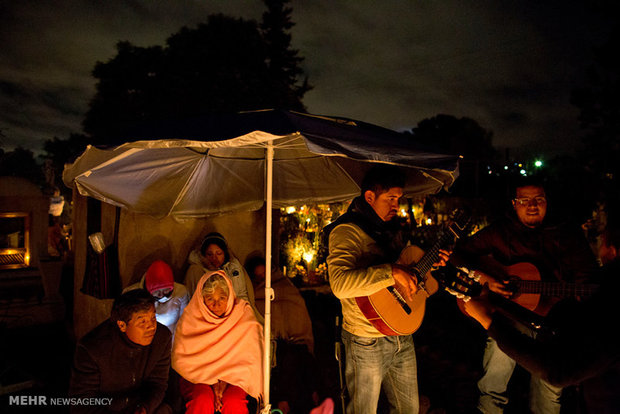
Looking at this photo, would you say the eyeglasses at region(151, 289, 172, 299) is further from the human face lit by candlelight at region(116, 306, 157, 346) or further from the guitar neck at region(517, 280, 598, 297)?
the guitar neck at region(517, 280, 598, 297)

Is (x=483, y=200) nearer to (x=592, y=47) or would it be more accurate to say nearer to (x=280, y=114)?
(x=592, y=47)

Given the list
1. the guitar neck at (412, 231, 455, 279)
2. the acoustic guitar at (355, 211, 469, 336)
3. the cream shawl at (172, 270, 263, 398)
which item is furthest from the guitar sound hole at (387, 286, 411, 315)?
the cream shawl at (172, 270, 263, 398)

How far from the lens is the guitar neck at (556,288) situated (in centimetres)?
303

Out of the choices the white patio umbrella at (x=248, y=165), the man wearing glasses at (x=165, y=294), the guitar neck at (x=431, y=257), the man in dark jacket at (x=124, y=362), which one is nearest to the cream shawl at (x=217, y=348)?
the man in dark jacket at (x=124, y=362)

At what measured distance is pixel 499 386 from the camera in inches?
132

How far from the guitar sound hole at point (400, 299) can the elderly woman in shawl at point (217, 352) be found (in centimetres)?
149

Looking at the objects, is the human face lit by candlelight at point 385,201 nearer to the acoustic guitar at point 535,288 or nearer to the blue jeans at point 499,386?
the acoustic guitar at point 535,288

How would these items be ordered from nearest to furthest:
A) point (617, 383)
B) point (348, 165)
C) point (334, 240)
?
1. point (617, 383)
2. point (334, 240)
3. point (348, 165)

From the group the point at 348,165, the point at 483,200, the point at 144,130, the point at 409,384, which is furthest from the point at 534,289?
the point at 483,200

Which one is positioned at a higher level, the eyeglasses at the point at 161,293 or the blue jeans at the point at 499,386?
the eyeglasses at the point at 161,293

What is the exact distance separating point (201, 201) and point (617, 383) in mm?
4100

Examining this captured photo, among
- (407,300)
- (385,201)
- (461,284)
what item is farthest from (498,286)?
(385,201)

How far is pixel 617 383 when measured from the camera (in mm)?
1604

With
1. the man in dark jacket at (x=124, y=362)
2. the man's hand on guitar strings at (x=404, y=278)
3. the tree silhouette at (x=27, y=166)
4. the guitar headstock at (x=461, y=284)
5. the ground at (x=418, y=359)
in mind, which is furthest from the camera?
the tree silhouette at (x=27, y=166)
